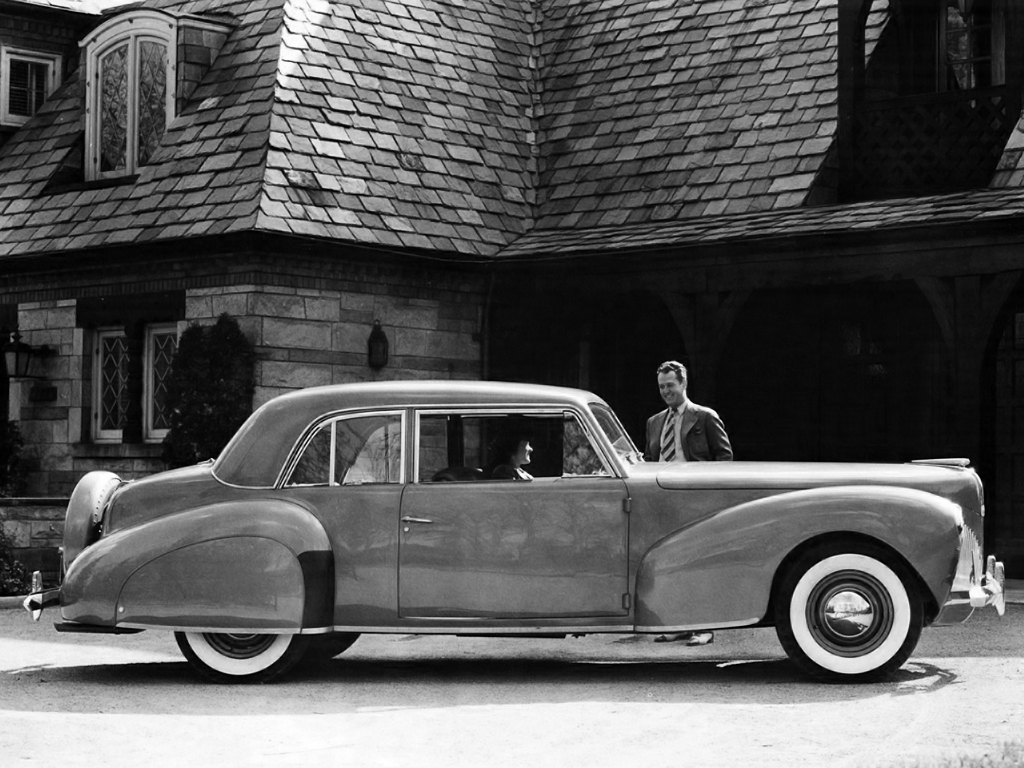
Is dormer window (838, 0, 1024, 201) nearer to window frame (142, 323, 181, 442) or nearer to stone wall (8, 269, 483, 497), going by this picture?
stone wall (8, 269, 483, 497)

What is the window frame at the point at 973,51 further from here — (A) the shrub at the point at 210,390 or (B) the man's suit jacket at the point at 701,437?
(B) the man's suit jacket at the point at 701,437

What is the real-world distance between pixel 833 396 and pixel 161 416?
6.44m

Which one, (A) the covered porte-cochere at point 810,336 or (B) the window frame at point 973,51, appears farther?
(B) the window frame at point 973,51

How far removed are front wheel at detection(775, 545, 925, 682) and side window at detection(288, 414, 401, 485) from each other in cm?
207

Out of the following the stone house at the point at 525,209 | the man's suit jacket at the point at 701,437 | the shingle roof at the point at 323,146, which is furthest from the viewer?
the shingle roof at the point at 323,146

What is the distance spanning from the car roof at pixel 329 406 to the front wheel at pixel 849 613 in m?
1.46

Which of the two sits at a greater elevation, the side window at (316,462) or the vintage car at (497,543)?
the side window at (316,462)

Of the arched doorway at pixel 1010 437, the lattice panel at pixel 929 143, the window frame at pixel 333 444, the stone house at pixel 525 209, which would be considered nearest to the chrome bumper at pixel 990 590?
the window frame at pixel 333 444

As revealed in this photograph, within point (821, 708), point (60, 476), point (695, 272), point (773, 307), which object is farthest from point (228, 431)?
point (821, 708)

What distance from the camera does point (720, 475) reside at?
891 centimetres

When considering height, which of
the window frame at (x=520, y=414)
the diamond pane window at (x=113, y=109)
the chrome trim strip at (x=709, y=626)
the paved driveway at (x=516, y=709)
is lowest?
the paved driveway at (x=516, y=709)

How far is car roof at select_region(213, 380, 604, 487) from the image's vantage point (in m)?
9.02

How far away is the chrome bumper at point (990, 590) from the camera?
8.59 meters

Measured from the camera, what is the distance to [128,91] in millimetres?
17656
